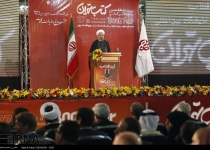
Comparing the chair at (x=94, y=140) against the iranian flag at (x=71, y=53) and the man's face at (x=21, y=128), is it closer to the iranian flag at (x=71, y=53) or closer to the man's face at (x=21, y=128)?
the man's face at (x=21, y=128)

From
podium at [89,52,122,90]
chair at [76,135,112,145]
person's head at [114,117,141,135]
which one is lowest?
chair at [76,135,112,145]

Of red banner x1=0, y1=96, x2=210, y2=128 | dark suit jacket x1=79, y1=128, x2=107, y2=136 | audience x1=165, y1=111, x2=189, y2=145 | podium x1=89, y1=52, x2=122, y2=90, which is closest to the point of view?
dark suit jacket x1=79, y1=128, x2=107, y2=136

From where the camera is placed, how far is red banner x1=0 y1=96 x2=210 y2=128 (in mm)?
6656

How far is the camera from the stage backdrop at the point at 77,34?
31.4 feet

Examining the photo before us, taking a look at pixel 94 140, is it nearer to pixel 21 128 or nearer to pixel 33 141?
pixel 33 141

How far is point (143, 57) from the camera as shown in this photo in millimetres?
→ 9750

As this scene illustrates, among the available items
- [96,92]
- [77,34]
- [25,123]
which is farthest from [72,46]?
[25,123]

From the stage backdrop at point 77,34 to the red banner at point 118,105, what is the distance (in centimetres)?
286

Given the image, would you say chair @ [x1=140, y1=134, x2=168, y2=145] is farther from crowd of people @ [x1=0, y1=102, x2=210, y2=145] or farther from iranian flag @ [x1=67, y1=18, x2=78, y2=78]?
iranian flag @ [x1=67, y1=18, x2=78, y2=78]

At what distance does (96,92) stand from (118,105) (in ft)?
1.57

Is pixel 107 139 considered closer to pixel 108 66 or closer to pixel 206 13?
pixel 108 66

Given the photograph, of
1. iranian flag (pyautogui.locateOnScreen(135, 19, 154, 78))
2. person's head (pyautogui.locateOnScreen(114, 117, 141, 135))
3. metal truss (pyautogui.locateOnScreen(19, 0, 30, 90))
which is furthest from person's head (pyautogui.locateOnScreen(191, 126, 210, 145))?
metal truss (pyautogui.locateOnScreen(19, 0, 30, 90))

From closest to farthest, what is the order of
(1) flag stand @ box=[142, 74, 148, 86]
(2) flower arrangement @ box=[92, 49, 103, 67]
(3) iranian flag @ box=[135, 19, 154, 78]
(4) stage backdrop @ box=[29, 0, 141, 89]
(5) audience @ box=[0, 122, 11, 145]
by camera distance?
(5) audience @ box=[0, 122, 11, 145]
(2) flower arrangement @ box=[92, 49, 103, 67]
(4) stage backdrop @ box=[29, 0, 141, 89]
(3) iranian flag @ box=[135, 19, 154, 78]
(1) flag stand @ box=[142, 74, 148, 86]

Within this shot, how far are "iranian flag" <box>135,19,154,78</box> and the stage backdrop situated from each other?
0.25 m
